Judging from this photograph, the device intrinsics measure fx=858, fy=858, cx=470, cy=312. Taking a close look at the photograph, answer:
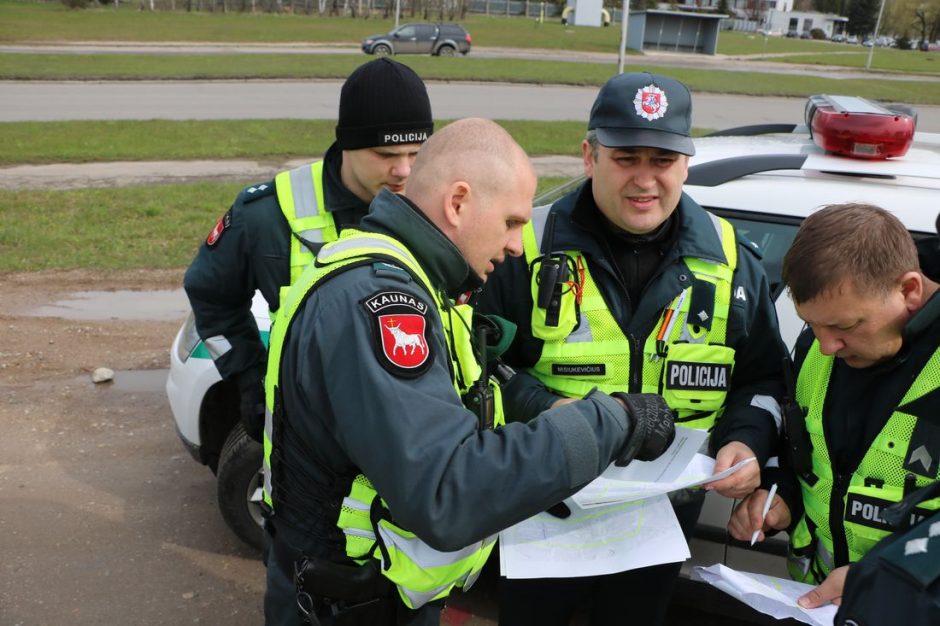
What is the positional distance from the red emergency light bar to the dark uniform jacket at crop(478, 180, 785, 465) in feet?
2.92

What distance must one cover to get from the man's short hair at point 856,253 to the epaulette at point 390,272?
87 cm

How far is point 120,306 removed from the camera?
6.43 meters

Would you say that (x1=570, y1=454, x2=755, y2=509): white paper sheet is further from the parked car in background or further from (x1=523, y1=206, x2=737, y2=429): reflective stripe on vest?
the parked car in background

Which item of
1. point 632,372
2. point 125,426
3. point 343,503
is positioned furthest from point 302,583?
point 125,426

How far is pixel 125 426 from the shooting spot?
15.6ft

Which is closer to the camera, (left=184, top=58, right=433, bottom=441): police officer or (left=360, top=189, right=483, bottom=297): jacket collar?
(left=360, top=189, right=483, bottom=297): jacket collar

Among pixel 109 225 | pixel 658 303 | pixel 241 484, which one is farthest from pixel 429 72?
pixel 658 303

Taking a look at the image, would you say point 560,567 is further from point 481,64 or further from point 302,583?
point 481,64

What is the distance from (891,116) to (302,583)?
253 centimetres

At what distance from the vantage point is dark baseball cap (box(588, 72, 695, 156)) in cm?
230

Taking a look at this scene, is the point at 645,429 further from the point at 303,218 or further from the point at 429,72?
the point at 429,72

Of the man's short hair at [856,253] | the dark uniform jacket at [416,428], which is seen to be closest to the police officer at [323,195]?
the dark uniform jacket at [416,428]

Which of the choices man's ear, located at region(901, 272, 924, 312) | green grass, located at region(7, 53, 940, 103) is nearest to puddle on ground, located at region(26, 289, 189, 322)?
man's ear, located at region(901, 272, 924, 312)

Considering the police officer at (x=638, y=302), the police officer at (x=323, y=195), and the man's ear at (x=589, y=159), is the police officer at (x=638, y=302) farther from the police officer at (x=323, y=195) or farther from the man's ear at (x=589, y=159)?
the police officer at (x=323, y=195)
